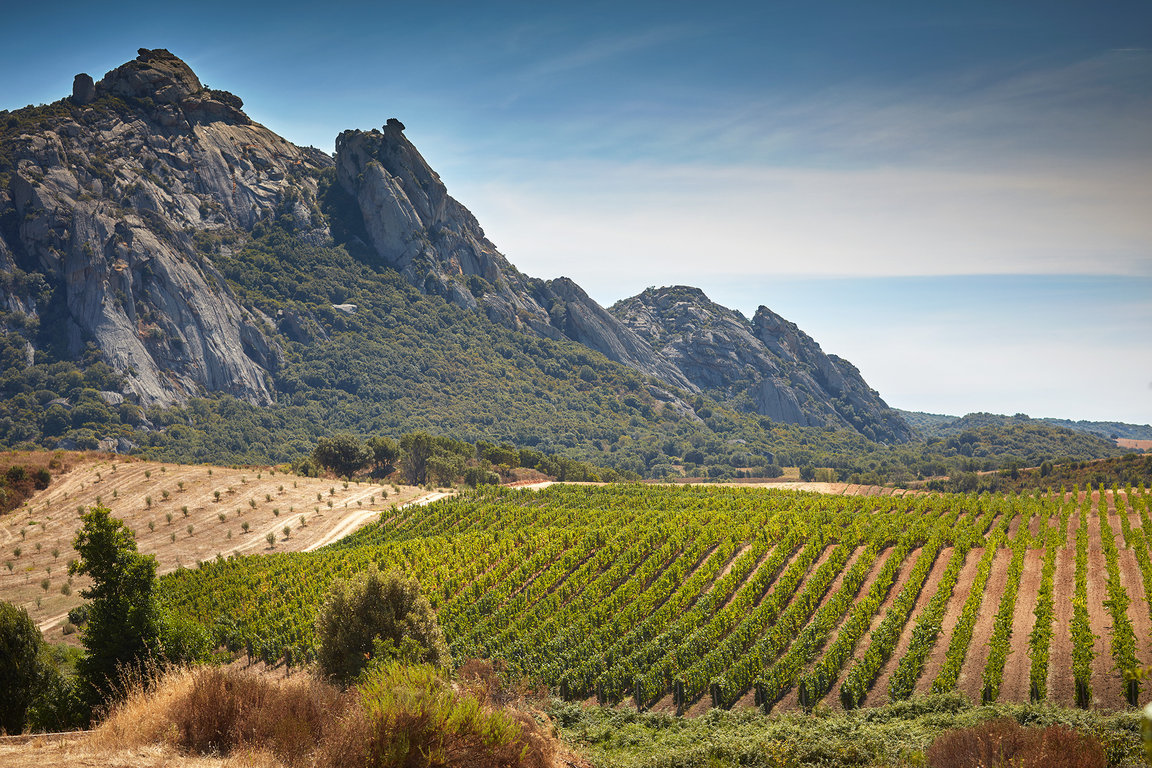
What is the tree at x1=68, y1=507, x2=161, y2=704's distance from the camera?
17.5 meters

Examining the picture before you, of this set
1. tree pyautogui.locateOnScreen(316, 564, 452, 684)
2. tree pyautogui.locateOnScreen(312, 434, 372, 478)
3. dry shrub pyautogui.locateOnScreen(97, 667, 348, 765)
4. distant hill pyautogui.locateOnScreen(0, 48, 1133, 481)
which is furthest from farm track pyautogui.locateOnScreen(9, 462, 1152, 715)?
distant hill pyautogui.locateOnScreen(0, 48, 1133, 481)

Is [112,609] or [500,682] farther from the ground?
[112,609]

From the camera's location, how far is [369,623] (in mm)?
18594

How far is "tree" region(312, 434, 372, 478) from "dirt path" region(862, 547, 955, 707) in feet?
194

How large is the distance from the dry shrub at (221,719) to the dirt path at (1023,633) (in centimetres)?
2037

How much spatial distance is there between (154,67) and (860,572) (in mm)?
226324

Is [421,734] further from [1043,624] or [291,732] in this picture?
[1043,624]

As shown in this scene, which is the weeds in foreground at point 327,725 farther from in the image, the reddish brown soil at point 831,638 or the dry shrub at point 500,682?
the reddish brown soil at point 831,638

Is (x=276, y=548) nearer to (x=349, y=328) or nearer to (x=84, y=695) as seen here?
(x=84, y=695)

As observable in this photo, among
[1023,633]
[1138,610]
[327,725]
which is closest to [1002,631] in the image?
[1023,633]

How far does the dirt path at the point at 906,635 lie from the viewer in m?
22.0

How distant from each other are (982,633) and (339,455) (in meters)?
64.1

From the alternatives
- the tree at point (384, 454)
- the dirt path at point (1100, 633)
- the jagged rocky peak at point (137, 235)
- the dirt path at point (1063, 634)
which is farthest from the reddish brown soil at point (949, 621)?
the jagged rocky peak at point (137, 235)

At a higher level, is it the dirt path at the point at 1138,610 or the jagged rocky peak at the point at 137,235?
the jagged rocky peak at the point at 137,235
